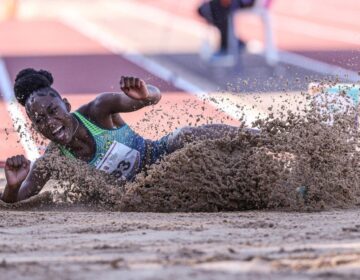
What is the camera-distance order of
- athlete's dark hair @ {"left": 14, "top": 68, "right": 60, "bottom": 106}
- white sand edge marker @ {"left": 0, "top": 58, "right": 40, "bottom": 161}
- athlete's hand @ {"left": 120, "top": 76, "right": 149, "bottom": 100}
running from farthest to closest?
1. white sand edge marker @ {"left": 0, "top": 58, "right": 40, "bottom": 161}
2. athlete's dark hair @ {"left": 14, "top": 68, "right": 60, "bottom": 106}
3. athlete's hand @ {"left": 120, "top": 76, "right": 149, "bottom": 100}

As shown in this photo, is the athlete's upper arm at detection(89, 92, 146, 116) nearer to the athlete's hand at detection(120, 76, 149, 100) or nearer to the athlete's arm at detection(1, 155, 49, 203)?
the athlete's hand at detection(120, 76, 149, 100)

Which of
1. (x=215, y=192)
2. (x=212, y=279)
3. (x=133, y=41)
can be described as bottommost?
(x=212, y=279)

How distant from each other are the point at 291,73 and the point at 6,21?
9.30 meters

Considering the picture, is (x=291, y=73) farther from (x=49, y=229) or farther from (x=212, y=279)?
(x=212, y=279)

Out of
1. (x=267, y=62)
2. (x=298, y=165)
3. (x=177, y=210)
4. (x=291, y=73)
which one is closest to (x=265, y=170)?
(x=298, y=165)

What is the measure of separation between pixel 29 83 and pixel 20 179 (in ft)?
1.88

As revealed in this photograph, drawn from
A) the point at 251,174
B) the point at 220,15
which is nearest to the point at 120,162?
the point at 251,174

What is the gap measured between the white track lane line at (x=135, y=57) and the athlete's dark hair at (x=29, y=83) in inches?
126

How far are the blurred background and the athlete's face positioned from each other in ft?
9.82

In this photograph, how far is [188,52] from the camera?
53.5ft

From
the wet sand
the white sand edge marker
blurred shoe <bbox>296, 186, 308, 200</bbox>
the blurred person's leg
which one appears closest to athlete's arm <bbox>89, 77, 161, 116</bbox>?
the wet sand

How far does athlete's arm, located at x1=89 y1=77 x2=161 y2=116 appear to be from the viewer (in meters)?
5.60

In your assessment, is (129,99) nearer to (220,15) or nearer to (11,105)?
(11,105)

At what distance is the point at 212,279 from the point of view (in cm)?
316
